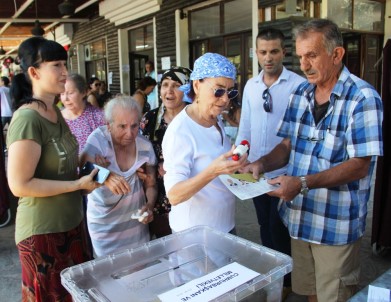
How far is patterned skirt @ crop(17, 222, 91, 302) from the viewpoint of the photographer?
1677 mm

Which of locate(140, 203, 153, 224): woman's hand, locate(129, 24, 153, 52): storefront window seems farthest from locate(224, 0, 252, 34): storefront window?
locate(140, 203, 153, 224): woman's hand

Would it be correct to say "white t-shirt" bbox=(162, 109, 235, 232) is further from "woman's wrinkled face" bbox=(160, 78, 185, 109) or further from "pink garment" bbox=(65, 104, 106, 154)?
"pink garment" bbox=(65, 104, 106, 154)

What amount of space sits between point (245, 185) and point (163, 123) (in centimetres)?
108

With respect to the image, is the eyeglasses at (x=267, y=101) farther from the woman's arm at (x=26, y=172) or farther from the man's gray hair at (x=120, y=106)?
the woman's arm at (x=26, y=172)

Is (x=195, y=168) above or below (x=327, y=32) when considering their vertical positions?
below

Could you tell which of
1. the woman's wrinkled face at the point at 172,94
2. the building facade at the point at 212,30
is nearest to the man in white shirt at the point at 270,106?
the woman's wrinkled face at the point at 172,94

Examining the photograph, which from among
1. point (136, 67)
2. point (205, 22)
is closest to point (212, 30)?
point (205, 22)

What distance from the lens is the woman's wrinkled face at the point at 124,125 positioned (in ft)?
7.00

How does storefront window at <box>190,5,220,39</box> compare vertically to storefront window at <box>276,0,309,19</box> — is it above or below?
above

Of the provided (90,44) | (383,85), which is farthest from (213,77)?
(90,44)

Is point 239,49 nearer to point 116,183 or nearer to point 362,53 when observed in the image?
point 362,53

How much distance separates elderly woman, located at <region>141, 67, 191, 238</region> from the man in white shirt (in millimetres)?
530

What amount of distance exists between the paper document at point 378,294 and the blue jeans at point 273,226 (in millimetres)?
1288

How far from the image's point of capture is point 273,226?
257cm
